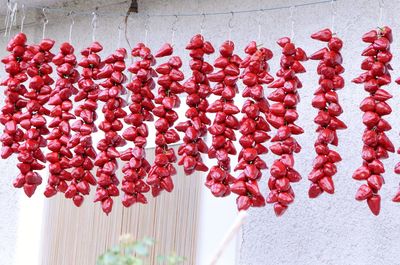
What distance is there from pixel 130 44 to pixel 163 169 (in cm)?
97

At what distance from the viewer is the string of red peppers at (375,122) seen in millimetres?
1981

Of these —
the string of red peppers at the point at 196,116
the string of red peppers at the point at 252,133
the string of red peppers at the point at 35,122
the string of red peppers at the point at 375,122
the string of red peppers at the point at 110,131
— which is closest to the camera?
the string of red peppers at the point at 375,122

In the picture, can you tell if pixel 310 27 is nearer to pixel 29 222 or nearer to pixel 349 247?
pixel 349 247

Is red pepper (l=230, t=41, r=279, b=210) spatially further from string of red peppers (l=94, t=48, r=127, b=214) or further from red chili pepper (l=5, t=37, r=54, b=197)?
red chili pepper (l=5, t=37, r=54, b=197)

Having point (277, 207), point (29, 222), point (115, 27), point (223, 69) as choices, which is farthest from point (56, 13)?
point (277, 207)

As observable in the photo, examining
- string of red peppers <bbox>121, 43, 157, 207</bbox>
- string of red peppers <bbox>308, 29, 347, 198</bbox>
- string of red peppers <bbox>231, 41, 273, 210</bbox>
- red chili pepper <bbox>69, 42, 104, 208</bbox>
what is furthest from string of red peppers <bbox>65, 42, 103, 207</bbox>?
string of red peppers <bbox>308, 29, 347, 198</bbox>

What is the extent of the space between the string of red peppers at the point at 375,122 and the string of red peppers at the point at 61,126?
3.11 feet

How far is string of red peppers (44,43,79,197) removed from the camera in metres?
2.46

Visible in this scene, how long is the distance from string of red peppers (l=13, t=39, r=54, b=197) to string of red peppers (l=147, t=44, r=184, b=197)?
42 cm

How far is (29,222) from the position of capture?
3.30 m

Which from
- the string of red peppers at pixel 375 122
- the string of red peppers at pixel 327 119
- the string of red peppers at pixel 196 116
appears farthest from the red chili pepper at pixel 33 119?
the string of red peppers at pixel 375 122

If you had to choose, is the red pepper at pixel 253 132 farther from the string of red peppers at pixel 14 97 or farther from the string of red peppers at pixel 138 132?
the string of red peppers at pixel 14 97

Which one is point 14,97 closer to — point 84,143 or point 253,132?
point 84,143

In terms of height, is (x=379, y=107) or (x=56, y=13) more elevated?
(x=56, y=13)
